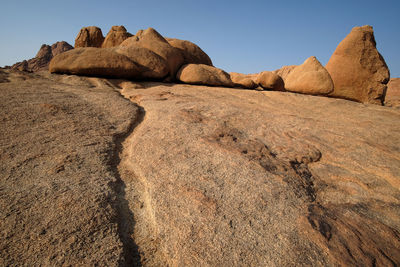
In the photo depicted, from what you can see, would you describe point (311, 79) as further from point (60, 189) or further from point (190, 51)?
point (60, 189)

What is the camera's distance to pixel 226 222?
3.13 feet

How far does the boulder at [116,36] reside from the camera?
24.7 feet

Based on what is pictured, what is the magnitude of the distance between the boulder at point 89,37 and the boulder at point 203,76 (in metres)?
5.57

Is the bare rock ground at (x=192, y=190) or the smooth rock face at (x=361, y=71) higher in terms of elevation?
the smooth rock face at (x=361, y=71)

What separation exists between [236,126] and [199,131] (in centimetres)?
42

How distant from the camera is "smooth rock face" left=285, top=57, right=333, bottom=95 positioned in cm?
483

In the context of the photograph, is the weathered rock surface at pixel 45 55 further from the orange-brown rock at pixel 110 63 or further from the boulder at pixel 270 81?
the boulder at pixel 270 81

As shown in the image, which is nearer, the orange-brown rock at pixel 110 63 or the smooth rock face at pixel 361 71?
the orange-brown rock at pixel 110 63

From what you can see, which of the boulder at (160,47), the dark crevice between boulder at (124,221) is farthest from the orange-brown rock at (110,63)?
the dark crevice between boulder at (124,221)

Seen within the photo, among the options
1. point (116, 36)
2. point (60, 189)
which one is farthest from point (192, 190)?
point (116, 36)

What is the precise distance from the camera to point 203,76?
5.07 metres

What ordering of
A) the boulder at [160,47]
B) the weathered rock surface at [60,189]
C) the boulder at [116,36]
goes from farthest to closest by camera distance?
the boulder at [116,36] < the boulder at [160,47] < the weathered rock surface at [60,189]

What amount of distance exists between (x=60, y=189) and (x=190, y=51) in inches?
245

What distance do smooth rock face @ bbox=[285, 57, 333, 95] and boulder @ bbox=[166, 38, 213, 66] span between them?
9.30 feet
